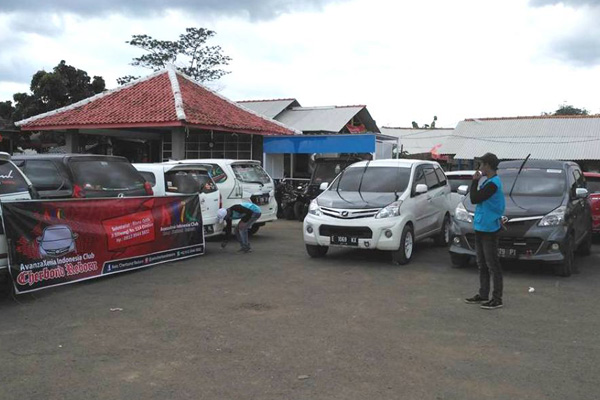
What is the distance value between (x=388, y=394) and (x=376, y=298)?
2.81 meters

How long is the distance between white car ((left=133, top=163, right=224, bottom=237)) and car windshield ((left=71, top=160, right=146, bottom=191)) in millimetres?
1172

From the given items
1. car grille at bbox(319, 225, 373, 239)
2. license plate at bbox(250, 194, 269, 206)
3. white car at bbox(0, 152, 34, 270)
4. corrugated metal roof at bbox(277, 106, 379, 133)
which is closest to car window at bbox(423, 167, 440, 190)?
car grille at bbox(319, 225, 373, 239)

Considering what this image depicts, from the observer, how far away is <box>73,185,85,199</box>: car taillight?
8.01 m

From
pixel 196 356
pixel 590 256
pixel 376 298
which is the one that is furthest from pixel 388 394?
pixel 590 256

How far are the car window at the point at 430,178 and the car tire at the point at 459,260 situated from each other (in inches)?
82.1

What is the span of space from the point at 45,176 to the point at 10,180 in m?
1.43

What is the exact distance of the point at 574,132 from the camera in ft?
93.5

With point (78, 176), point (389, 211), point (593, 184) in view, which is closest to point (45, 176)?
point (78, 176)

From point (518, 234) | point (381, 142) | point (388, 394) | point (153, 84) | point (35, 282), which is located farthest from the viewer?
point (153, 84)

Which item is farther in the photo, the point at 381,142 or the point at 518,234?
the point at 381,142

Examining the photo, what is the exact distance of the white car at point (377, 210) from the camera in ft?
28.5

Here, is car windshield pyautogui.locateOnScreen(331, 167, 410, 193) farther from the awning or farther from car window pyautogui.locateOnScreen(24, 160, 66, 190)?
the awning

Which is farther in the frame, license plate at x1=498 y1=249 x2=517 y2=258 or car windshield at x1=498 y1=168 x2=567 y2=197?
car windshield at x1=498 y1=168 x2=567 y2=197

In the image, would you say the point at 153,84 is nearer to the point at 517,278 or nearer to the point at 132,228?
the point at 132,228
